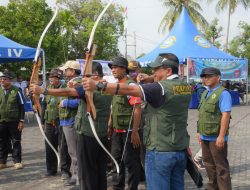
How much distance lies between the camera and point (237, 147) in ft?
28.3

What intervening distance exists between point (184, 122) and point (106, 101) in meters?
1.16

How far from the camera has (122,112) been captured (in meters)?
5.10

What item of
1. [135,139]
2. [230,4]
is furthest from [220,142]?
[230,4]

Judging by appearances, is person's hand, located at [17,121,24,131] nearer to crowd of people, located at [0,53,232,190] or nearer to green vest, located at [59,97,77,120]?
crowd of people, located at [0,53,232,190]

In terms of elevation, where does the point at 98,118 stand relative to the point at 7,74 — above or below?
below

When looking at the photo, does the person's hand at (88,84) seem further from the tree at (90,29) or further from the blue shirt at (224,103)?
the tree at (90,29)

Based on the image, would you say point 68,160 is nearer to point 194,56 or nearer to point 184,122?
point 184,122

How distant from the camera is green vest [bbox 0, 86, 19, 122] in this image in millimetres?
6781

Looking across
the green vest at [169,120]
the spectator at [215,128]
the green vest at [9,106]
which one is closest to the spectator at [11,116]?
the green vest at [9,106]

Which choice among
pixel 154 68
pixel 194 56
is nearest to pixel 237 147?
pixel 154 68

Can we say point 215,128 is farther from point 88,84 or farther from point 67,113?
point 88,84

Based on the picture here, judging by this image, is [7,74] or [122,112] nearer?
[122,112]

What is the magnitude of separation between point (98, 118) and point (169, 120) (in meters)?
1.25

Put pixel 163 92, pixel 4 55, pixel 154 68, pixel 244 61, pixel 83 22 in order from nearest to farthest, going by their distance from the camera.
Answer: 1. pixel 163 92
2. pixel 154 68
3. pixel 4 55
4. pixel 244 61
5. pixel 83 22
